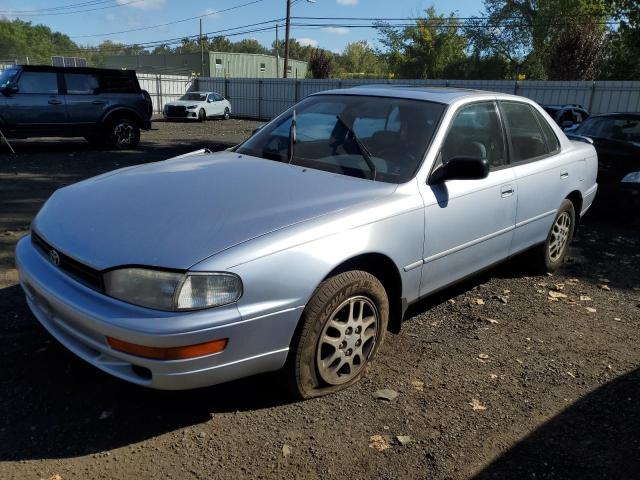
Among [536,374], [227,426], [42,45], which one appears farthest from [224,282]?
[42,45]

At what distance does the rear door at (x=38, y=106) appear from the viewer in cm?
1123

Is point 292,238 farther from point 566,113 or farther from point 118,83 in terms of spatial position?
point 566,113

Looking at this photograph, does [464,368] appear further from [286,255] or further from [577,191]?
[577,191]

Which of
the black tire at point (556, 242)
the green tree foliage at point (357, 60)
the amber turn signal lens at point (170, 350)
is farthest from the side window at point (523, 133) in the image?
the green tree foliage at point (357, 60)

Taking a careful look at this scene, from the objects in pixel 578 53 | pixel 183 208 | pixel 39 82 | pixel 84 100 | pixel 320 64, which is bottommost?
pixel 183 208

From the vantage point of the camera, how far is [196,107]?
2372 cm

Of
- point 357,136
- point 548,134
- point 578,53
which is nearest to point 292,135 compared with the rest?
point 357,136

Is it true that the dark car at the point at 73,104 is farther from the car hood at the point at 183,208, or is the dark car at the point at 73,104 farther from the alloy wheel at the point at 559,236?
the alloy wheel at the point at 559,236

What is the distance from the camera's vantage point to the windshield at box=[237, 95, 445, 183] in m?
3.39

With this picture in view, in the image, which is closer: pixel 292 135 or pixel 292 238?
pixel 292 238

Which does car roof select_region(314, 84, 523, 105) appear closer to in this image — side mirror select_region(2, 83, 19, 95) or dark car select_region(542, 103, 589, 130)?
side mirror select_region(2, 83, 19, 95)

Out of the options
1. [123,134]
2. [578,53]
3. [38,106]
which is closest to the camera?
[38,106]

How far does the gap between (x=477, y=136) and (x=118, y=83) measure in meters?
11.0

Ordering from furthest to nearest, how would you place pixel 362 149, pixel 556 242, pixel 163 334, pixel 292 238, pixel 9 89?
pixel 9 89
pixel 556 242
pixel 362 149
pixel 292 238
pixel 163 334
